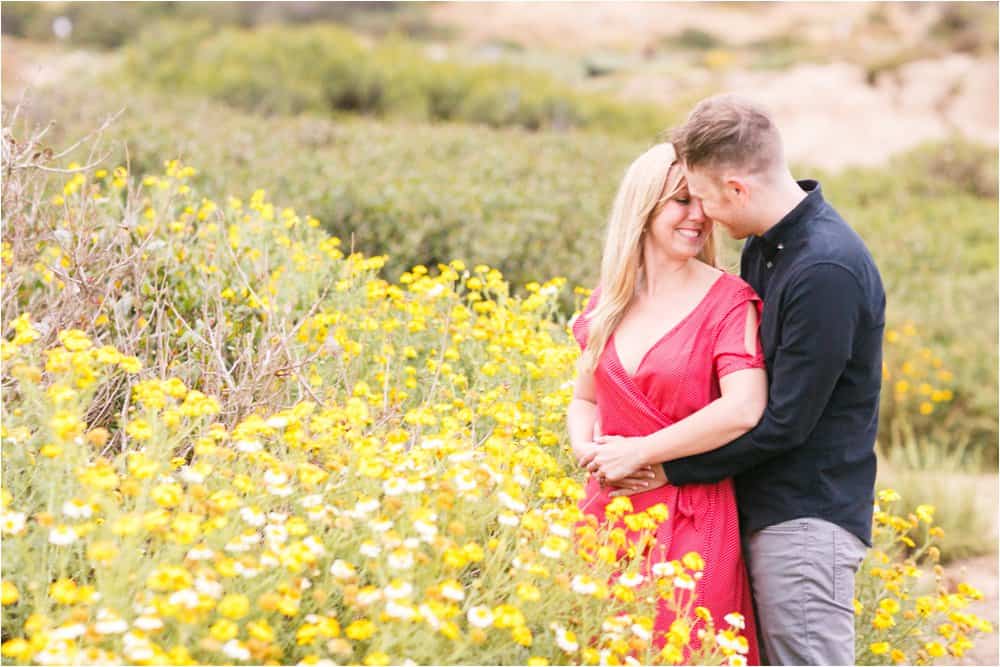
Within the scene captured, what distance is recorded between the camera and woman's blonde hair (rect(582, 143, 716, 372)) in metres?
3.01

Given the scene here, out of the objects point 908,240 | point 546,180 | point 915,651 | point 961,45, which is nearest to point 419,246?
point 546,180

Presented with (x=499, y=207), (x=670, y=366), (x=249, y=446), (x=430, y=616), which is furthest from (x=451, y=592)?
(x=499, y=207)

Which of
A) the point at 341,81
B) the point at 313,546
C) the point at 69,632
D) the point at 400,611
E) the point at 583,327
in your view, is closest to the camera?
the point at 69,632

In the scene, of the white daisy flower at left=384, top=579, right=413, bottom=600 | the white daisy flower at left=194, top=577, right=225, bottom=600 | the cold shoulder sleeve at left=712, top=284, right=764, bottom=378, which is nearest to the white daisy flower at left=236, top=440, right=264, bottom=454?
the white daisy flower at left=194, top=577, right=225, bottom=600

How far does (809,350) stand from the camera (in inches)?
104

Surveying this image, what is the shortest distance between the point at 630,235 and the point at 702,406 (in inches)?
21.7

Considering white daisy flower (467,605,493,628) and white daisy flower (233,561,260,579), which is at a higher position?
white daisy flower (233,561,260,579)

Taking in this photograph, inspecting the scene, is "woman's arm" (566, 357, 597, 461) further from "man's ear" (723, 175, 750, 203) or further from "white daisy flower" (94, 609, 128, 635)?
"white daisy flower" (94, 609, 128, 635)

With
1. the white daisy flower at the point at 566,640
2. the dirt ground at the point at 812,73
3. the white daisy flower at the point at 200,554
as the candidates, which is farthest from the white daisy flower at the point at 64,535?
the dirt ground at the point at 812,73

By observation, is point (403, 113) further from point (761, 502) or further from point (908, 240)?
point (761, 502)

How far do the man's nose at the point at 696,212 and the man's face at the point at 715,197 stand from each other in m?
0.08

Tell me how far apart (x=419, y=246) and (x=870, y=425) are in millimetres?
3941

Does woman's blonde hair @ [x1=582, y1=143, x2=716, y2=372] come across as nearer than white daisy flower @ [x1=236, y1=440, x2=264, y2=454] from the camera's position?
No

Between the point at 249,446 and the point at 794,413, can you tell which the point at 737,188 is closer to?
the point at 794,413
